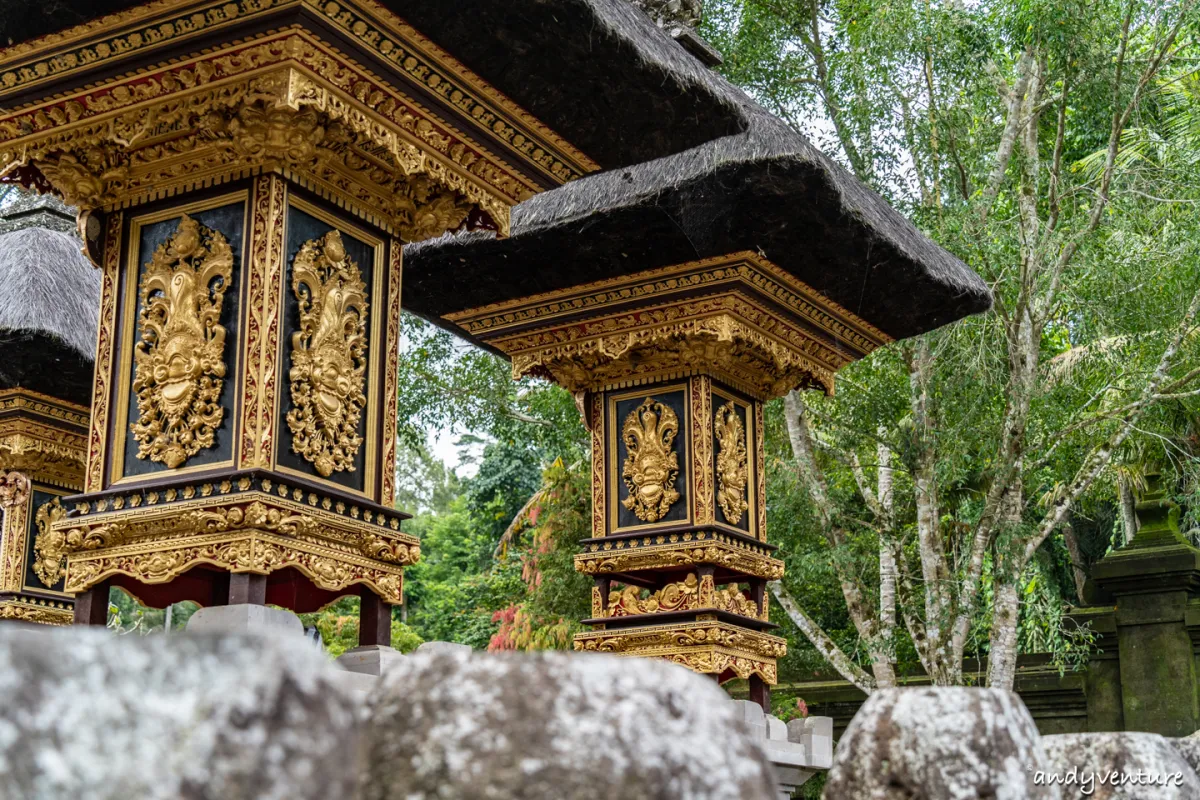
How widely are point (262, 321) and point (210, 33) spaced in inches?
44.2

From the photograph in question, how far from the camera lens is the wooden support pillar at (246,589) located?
16.9ft

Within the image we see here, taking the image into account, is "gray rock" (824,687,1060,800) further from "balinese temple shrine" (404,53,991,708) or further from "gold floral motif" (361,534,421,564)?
"balinese temple shrine" (404,53,991,708)

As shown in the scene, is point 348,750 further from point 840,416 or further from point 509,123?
point 840,416

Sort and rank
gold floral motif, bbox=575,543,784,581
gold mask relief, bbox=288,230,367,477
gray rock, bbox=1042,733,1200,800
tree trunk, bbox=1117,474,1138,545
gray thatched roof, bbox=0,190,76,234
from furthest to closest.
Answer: tree trunk, bbox=1117,474,1138,545
gray thatched roof, bbox=0,190,76,234
gold floral motif, bbox=575,543,784,581
gold mask relief, bbox=288,230,367,477
gray rock, bbox=1042,733,1200,800

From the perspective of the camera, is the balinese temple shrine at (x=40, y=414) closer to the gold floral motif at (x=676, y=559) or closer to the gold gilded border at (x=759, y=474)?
the gold floral motif at (x=676, y=559)

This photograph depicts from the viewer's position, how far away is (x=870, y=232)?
790 cm

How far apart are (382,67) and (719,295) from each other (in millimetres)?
3287

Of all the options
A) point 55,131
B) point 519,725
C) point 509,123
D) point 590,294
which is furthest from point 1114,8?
point 519,725

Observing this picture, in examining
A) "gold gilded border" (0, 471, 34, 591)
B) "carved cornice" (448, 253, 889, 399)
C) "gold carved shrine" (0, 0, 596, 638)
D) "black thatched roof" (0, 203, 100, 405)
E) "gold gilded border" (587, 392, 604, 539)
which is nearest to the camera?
"gold carved shrine" (0, 0, 596, 638)

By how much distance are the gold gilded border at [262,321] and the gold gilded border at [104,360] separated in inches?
28.8

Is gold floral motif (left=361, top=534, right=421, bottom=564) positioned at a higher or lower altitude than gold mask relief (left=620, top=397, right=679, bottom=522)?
lower

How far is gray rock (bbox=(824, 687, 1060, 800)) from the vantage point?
7.23 feet

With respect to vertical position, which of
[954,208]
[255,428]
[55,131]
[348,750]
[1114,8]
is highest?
[1114,8]

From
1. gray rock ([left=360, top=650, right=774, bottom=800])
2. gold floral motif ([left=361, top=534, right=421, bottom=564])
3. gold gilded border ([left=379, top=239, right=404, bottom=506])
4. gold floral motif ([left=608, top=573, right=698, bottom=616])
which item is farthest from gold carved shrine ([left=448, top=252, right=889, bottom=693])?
gray rock ([left=360, top=650, right=774, bottom=800])
